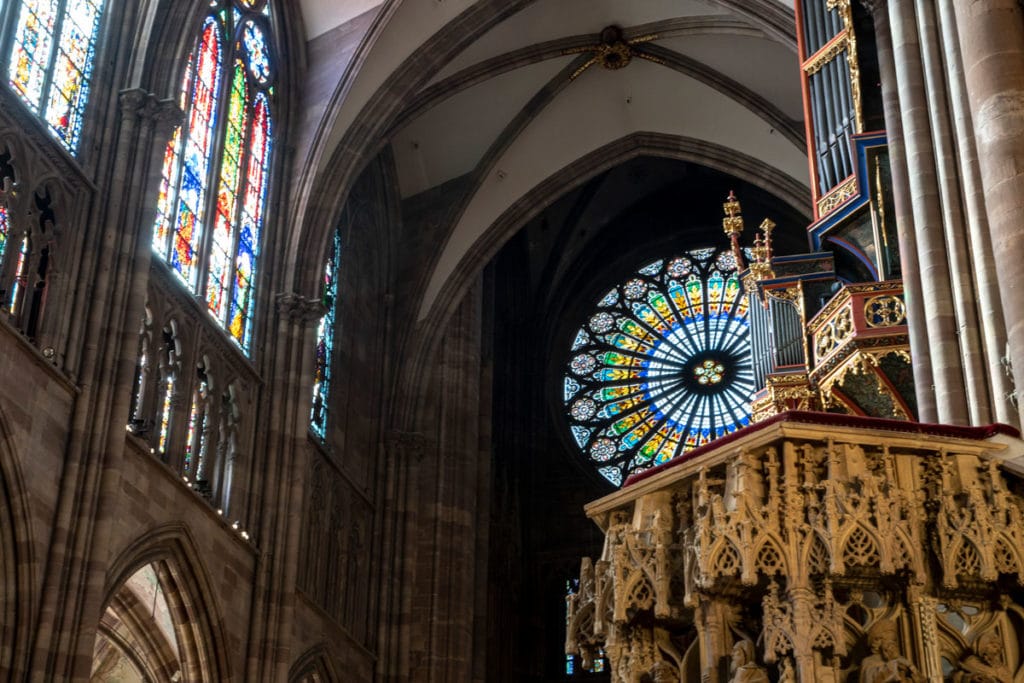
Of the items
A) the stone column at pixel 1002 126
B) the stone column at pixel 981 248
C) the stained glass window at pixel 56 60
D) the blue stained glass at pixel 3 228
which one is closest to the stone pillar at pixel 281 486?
the stained glass window at pixel 56 60

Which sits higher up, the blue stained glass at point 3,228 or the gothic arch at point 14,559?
the blue stained glass at point 3,228

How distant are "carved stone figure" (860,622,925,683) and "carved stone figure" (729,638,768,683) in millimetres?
320

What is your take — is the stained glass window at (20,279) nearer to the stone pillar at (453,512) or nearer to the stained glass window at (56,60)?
the stained glass window at (56,60)

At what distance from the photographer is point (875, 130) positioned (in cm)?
1195

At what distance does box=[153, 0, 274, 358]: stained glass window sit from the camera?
46.6ft

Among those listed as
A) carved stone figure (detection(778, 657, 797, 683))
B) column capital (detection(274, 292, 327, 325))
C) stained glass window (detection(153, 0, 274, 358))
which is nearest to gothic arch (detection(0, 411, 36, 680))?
stained glass window (detection(153, 0, 274, 358))

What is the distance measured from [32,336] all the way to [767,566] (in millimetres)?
8164

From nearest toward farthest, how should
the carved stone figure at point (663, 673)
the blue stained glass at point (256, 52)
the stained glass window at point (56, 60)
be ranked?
the carved stone figure at point (663, 673)
the stained glass window at point (56, 60)
the blue stained glass at point (256, 52)

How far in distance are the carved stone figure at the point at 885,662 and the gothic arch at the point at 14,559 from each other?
7518mm

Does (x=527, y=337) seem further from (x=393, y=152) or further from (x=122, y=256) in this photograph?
(x=122, y=256)

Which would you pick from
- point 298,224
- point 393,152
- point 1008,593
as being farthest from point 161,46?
point 1008,593

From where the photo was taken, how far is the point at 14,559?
10.6 meters

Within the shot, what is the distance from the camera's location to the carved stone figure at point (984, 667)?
471 cm

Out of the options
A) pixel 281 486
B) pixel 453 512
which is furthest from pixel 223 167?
pixel 453 512
